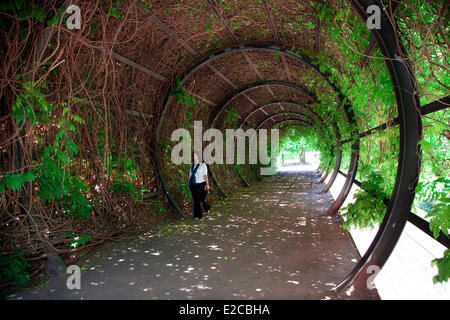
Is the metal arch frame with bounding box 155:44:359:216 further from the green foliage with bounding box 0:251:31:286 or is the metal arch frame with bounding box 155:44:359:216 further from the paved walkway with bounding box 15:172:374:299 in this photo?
the green foliage with bounding box 0:251:31:286

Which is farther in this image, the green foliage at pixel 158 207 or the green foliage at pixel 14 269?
the green foliage at pixel 158 207

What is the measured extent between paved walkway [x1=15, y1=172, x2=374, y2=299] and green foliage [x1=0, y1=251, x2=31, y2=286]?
0.59ft

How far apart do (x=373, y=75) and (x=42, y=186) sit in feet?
12.3

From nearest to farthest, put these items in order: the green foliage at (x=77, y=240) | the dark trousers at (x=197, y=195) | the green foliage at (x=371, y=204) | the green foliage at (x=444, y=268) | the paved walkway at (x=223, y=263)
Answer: the green foliage at (x=444, y=268) → the paved walkway at (x=223, y=263) → the green foliage at (x=371, y=204) → the green foliage at (x=77, y=240) → the dark trousers at (x=197, y=195)

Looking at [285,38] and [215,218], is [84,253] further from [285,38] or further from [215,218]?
[285,38]

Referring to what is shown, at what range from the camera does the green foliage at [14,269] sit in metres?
2.83

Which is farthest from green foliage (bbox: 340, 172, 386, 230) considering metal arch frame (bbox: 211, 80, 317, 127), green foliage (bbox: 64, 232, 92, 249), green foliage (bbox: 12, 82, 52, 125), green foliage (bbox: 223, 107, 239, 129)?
green foliage (bbox: 223, 107, 239, 129)

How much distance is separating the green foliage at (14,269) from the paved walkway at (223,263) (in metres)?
0.18

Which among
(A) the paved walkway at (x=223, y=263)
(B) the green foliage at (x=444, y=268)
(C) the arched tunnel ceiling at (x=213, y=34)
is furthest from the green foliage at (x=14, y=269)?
(B) the green foliage at (x=444, y=268)

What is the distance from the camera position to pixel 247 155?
1283 cm

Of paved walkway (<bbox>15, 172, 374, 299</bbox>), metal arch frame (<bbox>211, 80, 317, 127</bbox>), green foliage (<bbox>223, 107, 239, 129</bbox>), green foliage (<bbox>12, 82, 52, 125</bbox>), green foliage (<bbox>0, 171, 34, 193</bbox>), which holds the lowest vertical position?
paved walkway (<bbox>15, 172, 374, 299</bbox>)

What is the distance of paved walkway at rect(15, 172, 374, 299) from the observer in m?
2.75

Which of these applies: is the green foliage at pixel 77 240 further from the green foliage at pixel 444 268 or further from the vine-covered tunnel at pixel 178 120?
the green foliage at pixel 444 268
